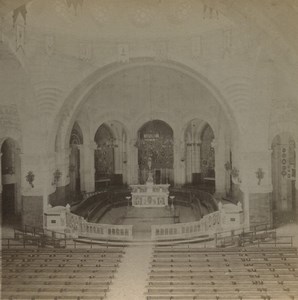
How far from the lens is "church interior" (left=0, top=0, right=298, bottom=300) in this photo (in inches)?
481

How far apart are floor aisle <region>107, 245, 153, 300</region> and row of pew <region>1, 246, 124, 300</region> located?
0.21 meters

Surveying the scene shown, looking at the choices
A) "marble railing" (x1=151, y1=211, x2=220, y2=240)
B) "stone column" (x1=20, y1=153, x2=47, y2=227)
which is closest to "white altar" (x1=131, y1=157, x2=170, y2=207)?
"marble railing" (x1=151, y1=211, x2=220, y2=240)

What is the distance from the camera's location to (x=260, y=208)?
17.4 metres

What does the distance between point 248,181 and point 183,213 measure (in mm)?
4096

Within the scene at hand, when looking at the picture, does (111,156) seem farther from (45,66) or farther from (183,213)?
(45,66)

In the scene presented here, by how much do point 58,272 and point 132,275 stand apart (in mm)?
2175

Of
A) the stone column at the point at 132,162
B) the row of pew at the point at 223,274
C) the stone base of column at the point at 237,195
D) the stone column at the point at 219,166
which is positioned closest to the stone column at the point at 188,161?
the stone column at the point at 219,166

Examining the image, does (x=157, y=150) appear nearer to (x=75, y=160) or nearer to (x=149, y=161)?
(x=149, y=161)

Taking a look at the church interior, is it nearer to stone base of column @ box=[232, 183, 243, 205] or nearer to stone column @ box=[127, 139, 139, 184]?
stone base of column @ box=[232, 183, 243, 205]

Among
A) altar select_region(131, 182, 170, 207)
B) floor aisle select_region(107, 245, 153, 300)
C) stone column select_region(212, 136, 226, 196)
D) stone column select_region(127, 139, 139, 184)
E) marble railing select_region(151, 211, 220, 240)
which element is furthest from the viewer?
stone column select_region(127, 139, 139, 184)

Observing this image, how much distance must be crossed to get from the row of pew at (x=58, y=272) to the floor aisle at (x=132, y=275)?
0.21 metres

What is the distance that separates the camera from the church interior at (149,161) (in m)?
12.2

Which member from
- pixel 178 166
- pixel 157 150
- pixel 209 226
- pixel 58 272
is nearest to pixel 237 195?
pixel 209 226

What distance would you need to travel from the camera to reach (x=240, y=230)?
1688cm
